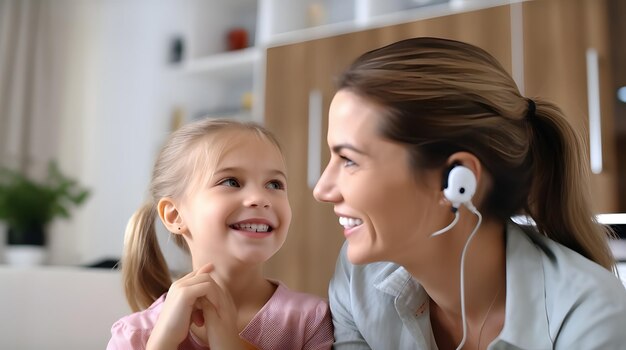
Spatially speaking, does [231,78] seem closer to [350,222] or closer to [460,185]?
[350,222]

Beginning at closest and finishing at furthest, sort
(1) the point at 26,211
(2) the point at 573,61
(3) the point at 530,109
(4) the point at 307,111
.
A: 1. (3) the point at 530,109
2. (2) the point at 573,61
3. (1) the point at 26,211
4. (4) the point at 307,111

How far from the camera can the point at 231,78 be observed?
3918mm

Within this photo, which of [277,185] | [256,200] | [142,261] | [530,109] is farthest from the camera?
[142,261]

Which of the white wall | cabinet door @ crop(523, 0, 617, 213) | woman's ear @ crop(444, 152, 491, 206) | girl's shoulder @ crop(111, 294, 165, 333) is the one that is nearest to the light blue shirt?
woman's ear @ crop(444, 152, 491, 206)

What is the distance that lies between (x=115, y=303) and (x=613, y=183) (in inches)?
66.6

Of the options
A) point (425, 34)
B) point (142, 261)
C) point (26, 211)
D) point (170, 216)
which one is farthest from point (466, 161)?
point (26, 211)

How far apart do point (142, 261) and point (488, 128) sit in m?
0.81

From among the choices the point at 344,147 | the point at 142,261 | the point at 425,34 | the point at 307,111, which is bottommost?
the point at 142,261

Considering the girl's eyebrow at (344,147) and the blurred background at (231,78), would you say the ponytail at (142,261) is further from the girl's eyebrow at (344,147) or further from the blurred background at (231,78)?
the blurred background at (231,78)

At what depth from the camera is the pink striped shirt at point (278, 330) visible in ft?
3.96

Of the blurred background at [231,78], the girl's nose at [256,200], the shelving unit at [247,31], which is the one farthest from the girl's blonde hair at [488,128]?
the shelving unit at [247,31]

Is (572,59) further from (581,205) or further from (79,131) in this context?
(79,131)

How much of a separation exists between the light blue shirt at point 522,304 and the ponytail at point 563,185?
53 millimetres

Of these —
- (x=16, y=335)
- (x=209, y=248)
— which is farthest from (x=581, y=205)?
(x=16, y=335)
